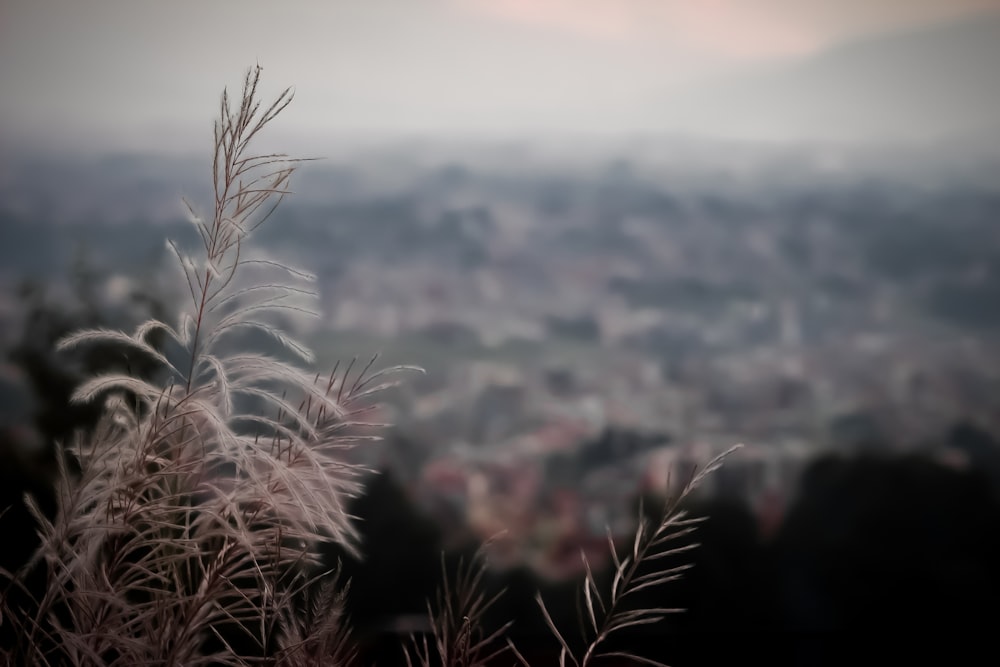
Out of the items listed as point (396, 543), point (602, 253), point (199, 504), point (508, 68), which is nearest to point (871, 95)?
point (602, 253)

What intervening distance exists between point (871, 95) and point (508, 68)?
1181mm

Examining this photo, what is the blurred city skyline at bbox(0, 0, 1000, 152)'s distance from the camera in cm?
251

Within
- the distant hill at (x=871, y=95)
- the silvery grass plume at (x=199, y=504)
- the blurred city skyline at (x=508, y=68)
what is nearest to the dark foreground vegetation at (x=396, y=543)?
the silvery grass plume at (x=199, y=504)

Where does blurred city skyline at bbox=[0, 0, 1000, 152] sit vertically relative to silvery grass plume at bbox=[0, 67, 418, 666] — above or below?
above

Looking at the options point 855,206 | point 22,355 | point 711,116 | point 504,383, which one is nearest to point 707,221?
point 711,116

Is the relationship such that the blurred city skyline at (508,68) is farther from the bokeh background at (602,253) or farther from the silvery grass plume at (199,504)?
the silvery grass plume at (199,504)

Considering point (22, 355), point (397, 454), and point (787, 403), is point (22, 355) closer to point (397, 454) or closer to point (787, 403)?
point (397, 454)

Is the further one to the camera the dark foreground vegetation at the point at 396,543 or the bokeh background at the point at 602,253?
the bokeh background at the point at 602,253

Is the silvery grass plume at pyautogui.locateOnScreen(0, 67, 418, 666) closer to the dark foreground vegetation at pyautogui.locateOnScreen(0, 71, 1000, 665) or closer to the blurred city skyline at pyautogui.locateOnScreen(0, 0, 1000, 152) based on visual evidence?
the dark foreground vegetation at pyautogui.locateOnScreen(0, 71, 1000, 665)

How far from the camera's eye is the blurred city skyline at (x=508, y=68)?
2.51m

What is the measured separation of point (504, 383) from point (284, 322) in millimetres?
641

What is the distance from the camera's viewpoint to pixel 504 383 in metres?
2.56

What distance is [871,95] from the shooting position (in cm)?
287

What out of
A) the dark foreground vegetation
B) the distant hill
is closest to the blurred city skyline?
the distant hill
